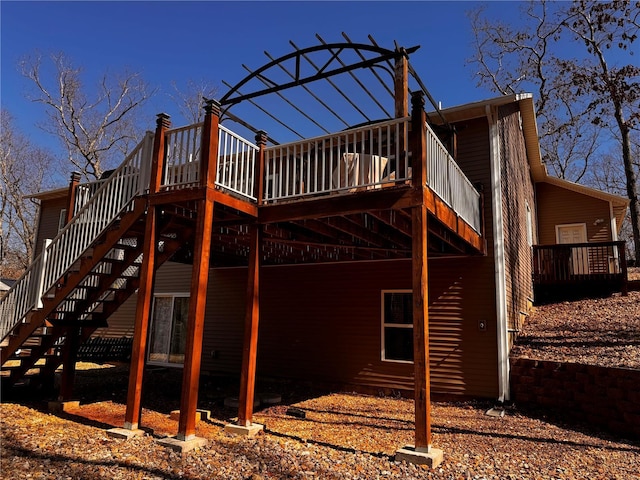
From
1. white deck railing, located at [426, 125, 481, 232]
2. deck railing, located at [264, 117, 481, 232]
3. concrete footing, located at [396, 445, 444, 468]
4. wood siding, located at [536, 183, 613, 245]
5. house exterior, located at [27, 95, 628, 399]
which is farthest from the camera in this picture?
wood siding, located at [536, 183, 613, 245]

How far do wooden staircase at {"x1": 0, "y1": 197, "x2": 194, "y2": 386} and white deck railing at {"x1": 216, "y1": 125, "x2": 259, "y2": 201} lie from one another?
1090 mm

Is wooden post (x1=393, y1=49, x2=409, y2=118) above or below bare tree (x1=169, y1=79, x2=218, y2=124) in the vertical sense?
below

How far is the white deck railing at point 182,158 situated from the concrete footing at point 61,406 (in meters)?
3.94

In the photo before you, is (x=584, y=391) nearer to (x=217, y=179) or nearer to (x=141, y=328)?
(x=217, y=179)

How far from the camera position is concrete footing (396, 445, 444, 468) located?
4586 millimetres

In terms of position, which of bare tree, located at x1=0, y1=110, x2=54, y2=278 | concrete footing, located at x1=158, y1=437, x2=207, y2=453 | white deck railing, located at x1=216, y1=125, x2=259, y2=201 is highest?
bare tree, located at x1=0, y1=110, x2=54, y2=278

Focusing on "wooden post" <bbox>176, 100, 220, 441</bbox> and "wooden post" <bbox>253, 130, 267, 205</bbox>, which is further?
"wooden post" <bbox>253, 130, 267, 205</bbox>

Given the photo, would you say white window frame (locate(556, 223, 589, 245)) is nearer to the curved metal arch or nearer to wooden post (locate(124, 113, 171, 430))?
the curved metal arch

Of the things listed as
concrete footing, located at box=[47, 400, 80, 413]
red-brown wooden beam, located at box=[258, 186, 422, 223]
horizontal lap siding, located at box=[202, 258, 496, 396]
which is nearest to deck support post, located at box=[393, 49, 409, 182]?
red-brown wooden beam, located at box=[258, 186, 422, 223]

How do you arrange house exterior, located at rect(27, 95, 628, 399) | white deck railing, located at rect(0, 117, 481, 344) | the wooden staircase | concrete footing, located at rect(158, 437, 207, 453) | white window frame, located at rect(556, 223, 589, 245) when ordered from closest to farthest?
concrete footing, located at rect(158, 437, 207, 453)
white deck railing, located at rect(0, 117, 481, 344)
the wooden staircase
house exterior, located at rect(27, 95, 628, 399)
white window frame, located at rect(556, 223, 589, 245)

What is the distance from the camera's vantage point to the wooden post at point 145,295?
5.60 m

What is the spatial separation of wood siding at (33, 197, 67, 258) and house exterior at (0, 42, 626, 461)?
5.68 m

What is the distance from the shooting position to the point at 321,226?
671 centimetres

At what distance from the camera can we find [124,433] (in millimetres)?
5387
